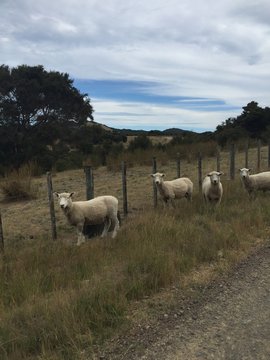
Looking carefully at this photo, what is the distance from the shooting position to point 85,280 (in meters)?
6.38

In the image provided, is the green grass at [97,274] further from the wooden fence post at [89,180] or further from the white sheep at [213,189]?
the wooden fence post at [89,180]

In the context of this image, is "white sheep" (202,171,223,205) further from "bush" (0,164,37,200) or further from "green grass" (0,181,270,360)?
"bush" (0,164,37,200)

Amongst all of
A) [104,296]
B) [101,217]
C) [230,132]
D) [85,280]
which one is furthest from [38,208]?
[230,132]

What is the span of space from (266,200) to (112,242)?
6.09m

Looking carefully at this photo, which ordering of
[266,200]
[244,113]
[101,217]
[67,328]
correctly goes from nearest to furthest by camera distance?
[67,328]
[101,217]
[266,200]
[244,113]

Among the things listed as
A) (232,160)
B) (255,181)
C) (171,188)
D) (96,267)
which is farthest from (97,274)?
(232,160)

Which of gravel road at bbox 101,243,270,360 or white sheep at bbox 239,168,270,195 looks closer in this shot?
gravel road at bbox 101,243,270,360

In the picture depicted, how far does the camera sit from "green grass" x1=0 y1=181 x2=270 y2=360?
4750 mm

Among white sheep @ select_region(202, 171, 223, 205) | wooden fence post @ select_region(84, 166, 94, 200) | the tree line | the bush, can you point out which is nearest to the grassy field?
white sheep @ select_region(202, 171, 223, 205)

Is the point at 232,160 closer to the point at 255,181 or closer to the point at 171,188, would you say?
the point at 255,181

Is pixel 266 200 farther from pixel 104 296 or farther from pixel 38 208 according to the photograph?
pixel 104 296

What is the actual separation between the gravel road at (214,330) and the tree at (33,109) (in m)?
27.6

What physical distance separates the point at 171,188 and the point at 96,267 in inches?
253

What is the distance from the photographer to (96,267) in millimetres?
6945
